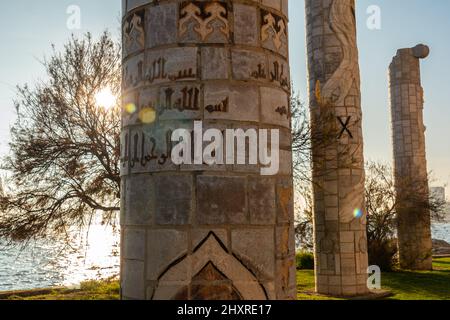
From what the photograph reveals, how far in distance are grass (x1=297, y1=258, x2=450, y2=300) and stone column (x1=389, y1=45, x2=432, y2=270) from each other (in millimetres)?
1271

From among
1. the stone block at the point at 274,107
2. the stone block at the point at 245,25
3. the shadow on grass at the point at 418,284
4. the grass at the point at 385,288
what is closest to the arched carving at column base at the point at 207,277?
the stone block at the point at 274,107

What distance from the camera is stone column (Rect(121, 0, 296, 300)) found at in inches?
108

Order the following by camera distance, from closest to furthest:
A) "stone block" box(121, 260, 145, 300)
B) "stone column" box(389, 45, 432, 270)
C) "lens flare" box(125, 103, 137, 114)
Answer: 1. "stone block" box(121, 260, 145, 300)
2. "lens flare" box(125, 103, 137, 114)
3. "stone column" box(389, 45, 432, 270)

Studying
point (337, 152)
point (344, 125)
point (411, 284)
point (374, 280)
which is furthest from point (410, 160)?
point (337, 152)

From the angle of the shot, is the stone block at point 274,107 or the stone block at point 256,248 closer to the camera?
the stone block at point 256,248

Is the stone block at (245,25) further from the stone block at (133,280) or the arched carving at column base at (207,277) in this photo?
the stone block at (133,280)

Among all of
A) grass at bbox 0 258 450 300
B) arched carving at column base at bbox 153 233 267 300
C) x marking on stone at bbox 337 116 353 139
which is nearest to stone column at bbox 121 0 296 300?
arched carving at column base at bbox 153 233 267 300

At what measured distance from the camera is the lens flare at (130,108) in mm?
3064

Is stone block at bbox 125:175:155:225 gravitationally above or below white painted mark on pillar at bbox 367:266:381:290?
above

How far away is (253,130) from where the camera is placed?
292 centimetres

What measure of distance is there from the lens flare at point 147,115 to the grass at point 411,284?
9.12 m

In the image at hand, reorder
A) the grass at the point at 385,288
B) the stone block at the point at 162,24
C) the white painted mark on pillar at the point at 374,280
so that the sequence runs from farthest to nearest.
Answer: the white painted mark on pillar at the point at 374,280 → the grass at the point at 385,288 → the stone block at the point at 162,24

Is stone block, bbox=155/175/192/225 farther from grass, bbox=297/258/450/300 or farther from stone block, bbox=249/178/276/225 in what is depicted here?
grass, bbox=297/258/450/300
